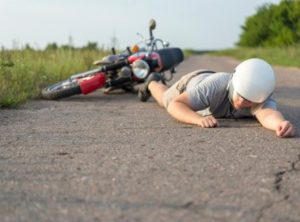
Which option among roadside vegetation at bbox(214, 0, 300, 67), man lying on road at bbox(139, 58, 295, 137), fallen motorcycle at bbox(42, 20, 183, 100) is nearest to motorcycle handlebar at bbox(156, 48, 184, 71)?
fallen motorcycle at bbox(42, 20, 183, 100)

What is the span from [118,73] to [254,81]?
3352 mm

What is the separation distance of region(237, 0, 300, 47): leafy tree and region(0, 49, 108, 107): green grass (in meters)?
23.1

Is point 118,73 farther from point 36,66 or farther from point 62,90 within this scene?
point 36,66

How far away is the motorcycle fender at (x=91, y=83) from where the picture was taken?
22.6 feet

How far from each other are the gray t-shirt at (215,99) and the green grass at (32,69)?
6.91ft

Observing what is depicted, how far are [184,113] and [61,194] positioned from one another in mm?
2135

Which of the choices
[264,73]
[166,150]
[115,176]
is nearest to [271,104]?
[264,73]

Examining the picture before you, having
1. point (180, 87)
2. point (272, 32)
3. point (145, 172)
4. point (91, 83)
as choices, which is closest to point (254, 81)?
point (180, 87)

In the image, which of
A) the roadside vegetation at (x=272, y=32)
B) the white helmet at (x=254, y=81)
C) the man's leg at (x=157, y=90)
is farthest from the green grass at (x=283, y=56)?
the white helmet at (x=254, y=81)

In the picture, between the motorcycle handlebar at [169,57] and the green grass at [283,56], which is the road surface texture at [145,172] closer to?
the motorcycle handlebar at [169,57]

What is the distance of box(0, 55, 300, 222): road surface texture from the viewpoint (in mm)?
2162

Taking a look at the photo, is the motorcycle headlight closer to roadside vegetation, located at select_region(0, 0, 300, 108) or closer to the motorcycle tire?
the motorcycle tire

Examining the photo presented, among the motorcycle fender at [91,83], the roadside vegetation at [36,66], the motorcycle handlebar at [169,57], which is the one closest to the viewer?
the roadside vegetation at [36,66]

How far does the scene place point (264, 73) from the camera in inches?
166
